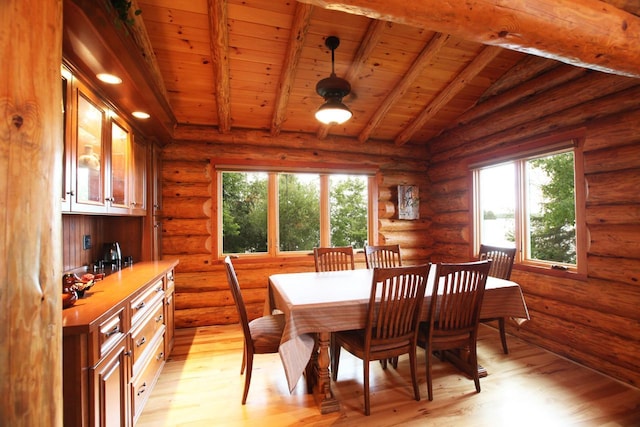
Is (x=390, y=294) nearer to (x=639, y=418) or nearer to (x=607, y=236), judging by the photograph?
(x=639, y=418)

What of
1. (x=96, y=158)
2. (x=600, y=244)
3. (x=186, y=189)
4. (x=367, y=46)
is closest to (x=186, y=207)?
(x=186, y=189)

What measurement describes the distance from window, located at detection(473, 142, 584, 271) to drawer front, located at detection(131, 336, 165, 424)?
3.68 metres

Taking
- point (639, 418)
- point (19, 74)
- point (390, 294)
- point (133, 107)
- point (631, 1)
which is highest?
point (631, 1)

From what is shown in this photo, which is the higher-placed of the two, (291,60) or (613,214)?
(291,60)

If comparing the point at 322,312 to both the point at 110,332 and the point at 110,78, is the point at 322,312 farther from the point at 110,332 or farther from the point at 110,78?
the point at 110,78

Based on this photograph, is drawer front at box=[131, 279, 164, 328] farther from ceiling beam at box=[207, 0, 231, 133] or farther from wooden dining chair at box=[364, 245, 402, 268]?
wooden dining chair at box=[364, 245, 402, 268]

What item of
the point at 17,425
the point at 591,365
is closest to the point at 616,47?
the point at 591,365

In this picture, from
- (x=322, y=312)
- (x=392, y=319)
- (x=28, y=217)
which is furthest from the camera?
(x=392, y=319)

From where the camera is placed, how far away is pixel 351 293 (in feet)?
7.11

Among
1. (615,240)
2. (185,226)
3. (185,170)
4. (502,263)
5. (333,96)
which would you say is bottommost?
(502,263)

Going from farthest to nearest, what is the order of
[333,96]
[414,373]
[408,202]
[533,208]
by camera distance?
[408,202]
[533,208]
[333,96]
[414,373]

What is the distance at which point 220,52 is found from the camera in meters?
2.49

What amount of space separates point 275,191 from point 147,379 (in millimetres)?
2537

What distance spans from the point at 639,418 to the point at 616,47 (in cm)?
239
